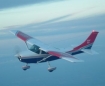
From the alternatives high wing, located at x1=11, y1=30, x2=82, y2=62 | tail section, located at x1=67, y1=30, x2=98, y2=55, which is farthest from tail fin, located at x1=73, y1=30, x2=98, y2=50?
high wing, located at x1=11, y1=30, x2=82, y2=62

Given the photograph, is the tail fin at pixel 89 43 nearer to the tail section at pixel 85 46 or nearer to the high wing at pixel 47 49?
the tail section at pixel 85 46

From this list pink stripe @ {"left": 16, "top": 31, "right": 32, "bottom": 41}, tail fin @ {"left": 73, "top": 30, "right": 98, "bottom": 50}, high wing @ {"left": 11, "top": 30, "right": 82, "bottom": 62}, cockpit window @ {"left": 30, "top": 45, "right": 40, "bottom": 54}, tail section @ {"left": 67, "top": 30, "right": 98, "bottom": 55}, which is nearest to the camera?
high wing @ {"left": 11, "top": 30, "right": 82, "bottom": 62}

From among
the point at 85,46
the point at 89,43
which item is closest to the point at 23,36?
the point at 85,46

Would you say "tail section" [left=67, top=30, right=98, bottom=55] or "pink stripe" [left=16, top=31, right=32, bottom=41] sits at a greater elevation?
"pink stripe" [left=16, top=31, right=32, bottom=41]

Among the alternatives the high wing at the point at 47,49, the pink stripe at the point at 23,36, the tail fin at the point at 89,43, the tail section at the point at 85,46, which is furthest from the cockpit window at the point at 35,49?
the tail fin at the point at 89,43

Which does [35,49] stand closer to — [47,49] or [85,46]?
[47,49]

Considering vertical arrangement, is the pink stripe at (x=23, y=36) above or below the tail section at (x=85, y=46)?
above

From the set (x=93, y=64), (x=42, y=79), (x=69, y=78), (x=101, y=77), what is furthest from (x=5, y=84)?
(x=93, y=64)

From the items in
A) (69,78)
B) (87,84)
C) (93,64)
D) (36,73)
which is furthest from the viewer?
(93,64)

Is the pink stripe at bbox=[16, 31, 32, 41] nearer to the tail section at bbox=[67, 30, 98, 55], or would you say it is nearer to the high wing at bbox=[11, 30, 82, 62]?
the high wing at bbox=[11, 30, 82, 62]

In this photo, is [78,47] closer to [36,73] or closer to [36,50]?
[36,50]

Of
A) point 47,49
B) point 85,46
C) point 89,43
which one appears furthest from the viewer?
point 89,43
